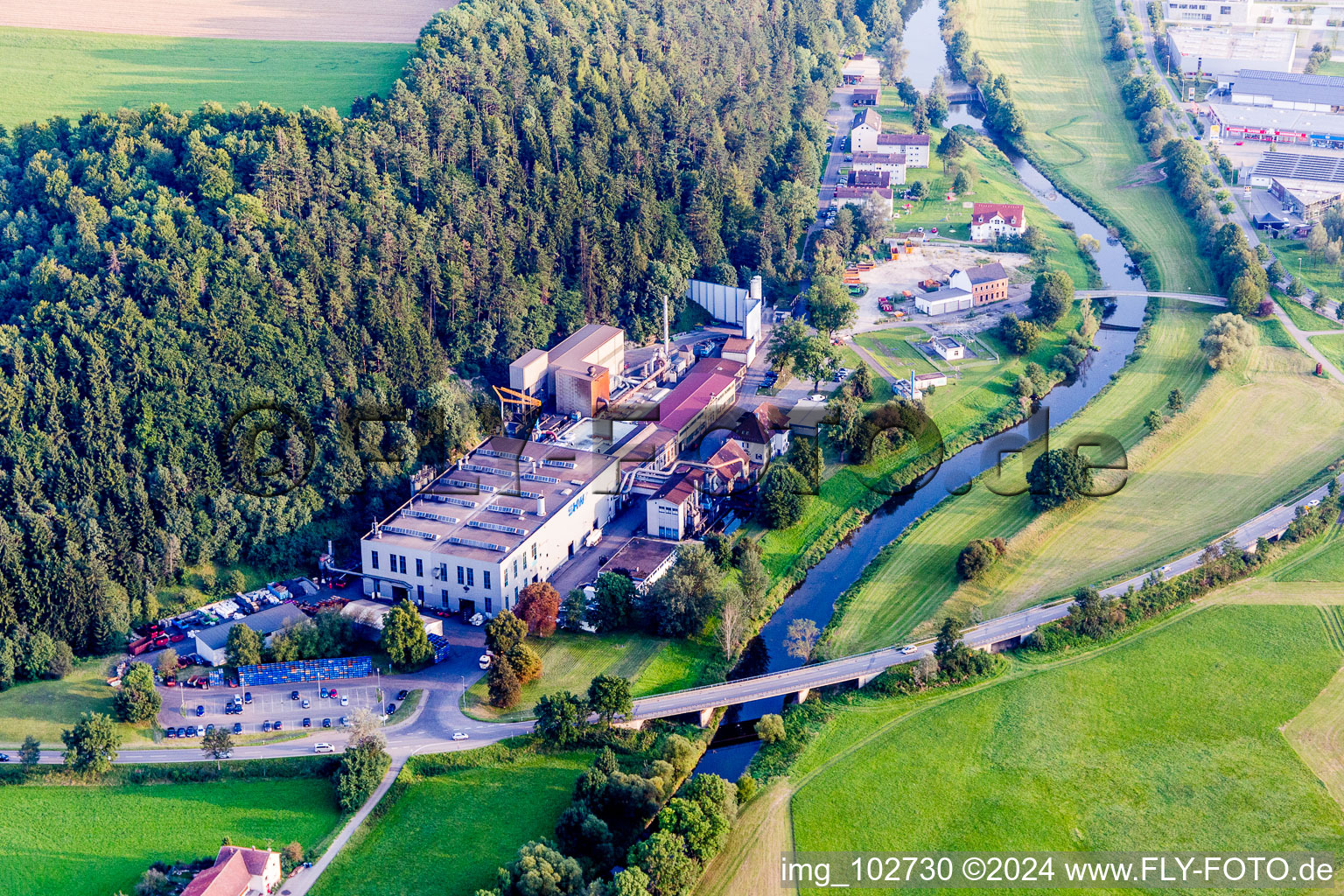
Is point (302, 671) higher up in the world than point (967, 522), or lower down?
lower down

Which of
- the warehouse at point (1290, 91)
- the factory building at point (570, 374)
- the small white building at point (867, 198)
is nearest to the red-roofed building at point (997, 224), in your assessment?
the small white building at point (867, 198)

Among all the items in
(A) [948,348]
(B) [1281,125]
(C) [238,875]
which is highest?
(B) [1281,125]

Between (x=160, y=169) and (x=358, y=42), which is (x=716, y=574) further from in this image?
(x=358, y=42)

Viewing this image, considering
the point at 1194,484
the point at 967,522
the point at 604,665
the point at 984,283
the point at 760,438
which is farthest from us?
the point at 984,283

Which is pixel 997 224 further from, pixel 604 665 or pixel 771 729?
pixel 771 729

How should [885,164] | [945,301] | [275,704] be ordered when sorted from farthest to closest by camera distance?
[885,164] → [945,301] → [275,704]

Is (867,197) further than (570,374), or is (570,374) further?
(867,197)

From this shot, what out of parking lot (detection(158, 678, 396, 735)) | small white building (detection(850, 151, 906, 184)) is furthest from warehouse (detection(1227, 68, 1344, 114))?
parking lot (detection(158, 678, 396, 735))

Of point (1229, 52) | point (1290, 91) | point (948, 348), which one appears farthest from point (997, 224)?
point (1229, 52)
